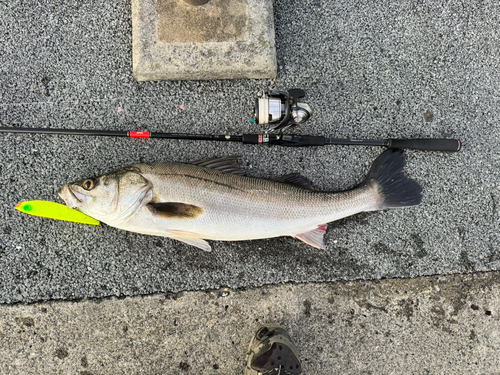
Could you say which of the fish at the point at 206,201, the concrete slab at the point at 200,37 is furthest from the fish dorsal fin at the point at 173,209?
the concrete slab at the point at 200,37

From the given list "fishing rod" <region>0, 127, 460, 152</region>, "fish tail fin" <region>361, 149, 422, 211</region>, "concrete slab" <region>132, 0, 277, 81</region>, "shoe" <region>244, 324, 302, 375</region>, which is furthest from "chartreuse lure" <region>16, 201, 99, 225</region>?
"fish tail fin" <region>361, 149, 422, 211</region>

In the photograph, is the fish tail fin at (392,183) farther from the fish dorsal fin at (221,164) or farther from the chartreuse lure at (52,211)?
the chartreuse lure at (52,211)

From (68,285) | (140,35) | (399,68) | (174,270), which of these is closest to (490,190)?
(399,68)

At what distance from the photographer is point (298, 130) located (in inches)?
110

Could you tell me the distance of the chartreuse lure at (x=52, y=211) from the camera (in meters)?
2.44

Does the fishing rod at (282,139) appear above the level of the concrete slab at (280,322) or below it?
above

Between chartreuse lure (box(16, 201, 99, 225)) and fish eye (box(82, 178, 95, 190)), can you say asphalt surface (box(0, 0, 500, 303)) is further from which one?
fish eye (box(82, 178, 95, 190))

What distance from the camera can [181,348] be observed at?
2643 millimetres

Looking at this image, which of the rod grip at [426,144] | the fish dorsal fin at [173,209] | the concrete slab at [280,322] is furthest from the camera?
the rod grip at [426,144]

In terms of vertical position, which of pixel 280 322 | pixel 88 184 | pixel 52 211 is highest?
pixel 88 184

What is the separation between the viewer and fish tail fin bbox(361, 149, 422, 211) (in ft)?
8.44

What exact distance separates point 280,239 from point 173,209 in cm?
98

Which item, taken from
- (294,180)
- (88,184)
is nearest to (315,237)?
(294,180)

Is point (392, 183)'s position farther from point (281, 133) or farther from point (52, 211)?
point (52, 211)
